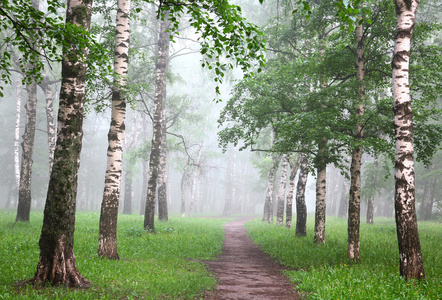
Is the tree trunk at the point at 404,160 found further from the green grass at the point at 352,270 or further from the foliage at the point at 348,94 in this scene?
the foliage at the point at 348,94

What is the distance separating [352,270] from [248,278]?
2759mm

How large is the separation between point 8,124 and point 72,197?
135ft

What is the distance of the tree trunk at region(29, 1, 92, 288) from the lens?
518 centimetres

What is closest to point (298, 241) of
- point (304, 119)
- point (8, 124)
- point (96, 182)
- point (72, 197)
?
point (304, 119)

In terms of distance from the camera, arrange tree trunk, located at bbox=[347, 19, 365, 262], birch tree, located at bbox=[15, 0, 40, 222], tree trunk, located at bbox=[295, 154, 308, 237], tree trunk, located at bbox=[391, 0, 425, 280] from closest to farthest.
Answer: tree trunk, located at bbox=[391, 0, 425, 280] → tree trunk, located at bbox=[347, 19, 365, 262] → birch tree, located at bbox=[15, 0, 40, 222] → tree trunk, located at bbox=[295, 154, 308, 237]

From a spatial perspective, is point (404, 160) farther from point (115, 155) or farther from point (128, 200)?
point (128, 200)

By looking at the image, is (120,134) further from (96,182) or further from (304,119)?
(96,182)

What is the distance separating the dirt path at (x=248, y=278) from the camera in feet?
21.2

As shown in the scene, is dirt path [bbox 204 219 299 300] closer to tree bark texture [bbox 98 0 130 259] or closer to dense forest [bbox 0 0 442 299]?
dense forest [bbox 0 0 442 299]

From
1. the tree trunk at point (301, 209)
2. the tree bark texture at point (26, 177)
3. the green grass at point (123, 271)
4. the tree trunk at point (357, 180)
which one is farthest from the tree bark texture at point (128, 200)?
A: the tree trunk at point (357, 180)

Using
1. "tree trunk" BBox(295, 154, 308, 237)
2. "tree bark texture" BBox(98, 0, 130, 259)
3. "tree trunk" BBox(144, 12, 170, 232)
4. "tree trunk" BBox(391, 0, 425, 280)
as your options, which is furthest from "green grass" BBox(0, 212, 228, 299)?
"tree trunk" BBox(295, 154, 308, 237)

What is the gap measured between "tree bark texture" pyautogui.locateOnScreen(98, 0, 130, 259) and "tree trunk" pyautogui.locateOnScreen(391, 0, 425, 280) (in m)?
7.34

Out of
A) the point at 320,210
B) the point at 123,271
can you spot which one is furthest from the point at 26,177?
the point at 320,210

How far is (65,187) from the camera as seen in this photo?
5.29 m
